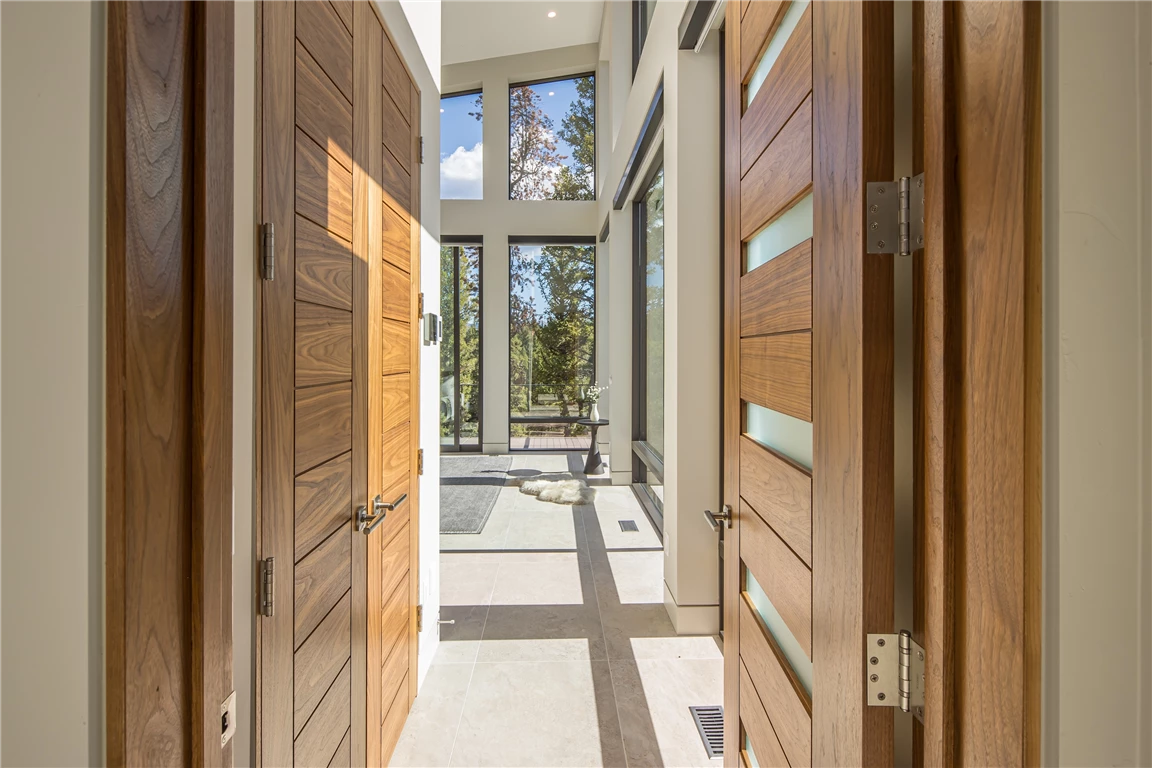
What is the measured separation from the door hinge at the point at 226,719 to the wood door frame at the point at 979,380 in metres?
0.82

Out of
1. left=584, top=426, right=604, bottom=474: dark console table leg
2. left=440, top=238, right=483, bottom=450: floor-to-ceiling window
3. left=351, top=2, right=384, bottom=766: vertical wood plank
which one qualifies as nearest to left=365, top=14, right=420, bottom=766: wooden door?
left=351, top=2, right=384, bottom=766: vertical wood plank

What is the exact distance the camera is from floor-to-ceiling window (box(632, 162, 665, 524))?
13.7ft

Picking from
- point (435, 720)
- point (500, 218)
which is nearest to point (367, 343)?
point (435, 720)

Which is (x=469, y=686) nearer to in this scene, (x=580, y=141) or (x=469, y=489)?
(x=469, y=489)

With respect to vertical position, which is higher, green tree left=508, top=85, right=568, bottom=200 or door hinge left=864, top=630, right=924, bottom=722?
green tree left=508, top=85, right=568, bottom=200

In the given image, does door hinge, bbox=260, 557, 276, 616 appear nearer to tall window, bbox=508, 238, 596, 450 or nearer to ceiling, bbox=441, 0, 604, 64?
tall window, bbox=508, 238, 596, 450

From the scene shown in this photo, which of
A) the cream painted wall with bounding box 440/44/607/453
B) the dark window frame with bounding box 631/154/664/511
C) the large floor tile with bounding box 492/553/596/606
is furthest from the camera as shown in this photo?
the cream painted wall with bounding box 440/44/607/453

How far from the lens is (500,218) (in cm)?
702

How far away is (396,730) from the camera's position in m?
1.77

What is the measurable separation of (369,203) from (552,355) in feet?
18.4
